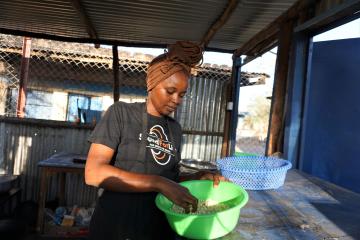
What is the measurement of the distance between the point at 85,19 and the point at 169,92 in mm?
3566

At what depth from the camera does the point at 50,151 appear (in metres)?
6.48

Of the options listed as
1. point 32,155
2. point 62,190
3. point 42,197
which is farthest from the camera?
point 32,155

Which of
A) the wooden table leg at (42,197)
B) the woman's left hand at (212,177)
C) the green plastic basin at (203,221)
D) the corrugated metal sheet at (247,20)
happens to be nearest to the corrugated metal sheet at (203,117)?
the corrugated metal sheet at (247,20)

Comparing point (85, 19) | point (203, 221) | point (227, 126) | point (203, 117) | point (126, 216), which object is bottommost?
point (126, 216)

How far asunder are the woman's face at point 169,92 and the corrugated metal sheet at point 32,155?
197 inches

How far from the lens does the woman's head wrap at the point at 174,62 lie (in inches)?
70.2

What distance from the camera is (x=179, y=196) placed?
1485 mm

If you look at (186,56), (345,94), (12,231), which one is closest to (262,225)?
(186,56)

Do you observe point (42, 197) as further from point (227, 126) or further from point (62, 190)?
point (227, 126)

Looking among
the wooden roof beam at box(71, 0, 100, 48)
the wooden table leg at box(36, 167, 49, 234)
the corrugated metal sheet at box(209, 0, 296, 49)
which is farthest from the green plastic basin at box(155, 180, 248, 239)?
the wooden table leg at box(36, 167, 49, 234)

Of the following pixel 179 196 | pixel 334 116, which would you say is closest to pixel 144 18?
pixel 334 116

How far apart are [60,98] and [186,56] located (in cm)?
733

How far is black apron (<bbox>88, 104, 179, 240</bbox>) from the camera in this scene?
1774 millimetres

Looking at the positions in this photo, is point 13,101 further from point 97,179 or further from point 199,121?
point 97,179
